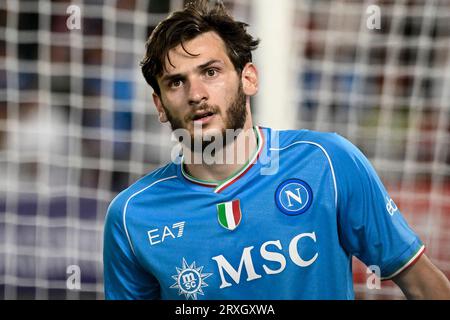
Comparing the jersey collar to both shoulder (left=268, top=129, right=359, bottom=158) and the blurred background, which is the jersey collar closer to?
shoulder (left=268, top=129, right=359, bottom=158)

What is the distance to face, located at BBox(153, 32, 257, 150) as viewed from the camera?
1822 mm

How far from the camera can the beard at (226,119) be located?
1.83 m

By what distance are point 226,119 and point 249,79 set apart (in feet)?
0.61

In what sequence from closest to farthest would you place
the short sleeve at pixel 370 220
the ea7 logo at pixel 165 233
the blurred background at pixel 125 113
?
the short sleeve at pixel 370 220
the ea7 logo at pixel 165 233
the blurred background at pixel 125 113

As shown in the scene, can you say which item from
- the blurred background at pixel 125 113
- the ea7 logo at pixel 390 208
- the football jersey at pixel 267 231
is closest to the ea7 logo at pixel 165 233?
the football jersey at pixel 267 231

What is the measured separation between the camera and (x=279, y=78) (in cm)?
260

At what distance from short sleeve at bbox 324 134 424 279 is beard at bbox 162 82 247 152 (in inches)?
10.6

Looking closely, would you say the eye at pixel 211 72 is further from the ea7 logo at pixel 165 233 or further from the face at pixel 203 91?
the ea7 logo at pixel 165 233

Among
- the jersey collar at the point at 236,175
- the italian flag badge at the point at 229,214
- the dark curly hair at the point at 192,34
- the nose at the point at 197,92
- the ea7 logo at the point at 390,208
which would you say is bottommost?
the italian flag badge at the point at 229,214

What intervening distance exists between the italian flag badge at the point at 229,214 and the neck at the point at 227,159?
8cm

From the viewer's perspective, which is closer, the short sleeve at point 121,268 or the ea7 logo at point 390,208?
the ea7 logo at point 390,208

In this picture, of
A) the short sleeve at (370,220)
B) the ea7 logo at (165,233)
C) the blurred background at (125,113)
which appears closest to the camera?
the short sleeve at (370,220)

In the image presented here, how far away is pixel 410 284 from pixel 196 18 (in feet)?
2.82
